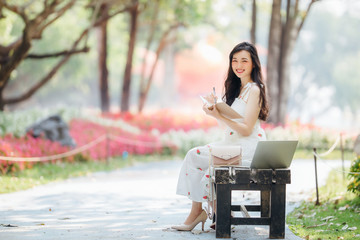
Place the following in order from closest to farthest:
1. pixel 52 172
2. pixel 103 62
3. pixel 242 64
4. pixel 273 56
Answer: pixel 242 64, pixel 52 172, pixel 273 56, pixel 103 62

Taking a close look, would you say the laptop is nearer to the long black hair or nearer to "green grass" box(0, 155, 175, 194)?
the long black hair

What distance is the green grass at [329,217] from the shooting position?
230 inches

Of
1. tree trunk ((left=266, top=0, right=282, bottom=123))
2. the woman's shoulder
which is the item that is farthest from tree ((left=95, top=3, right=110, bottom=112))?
the woman's shoulder

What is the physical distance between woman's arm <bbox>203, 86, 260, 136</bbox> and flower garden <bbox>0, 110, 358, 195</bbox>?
7.31m

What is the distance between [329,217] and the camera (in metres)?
6.82

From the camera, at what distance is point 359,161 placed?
744 cm

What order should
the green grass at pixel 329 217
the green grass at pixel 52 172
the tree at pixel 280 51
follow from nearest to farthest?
the green grass at pixel 329 217, the green grass at pixel 52 172, the tree at pixel 280 51

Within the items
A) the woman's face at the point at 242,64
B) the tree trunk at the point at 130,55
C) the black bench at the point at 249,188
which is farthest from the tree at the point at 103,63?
the black bench at the point at 249,188

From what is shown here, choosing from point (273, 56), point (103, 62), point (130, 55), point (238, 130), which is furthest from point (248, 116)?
point (130, 55)

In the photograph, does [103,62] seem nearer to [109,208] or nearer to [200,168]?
[109,208]

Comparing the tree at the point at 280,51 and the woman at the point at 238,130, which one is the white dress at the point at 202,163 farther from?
the tree at the point at 280,51

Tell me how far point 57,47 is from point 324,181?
33999 millimetres

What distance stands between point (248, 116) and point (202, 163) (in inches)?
27.7

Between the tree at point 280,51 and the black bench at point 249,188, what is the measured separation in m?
14.4
